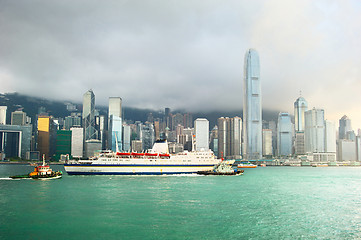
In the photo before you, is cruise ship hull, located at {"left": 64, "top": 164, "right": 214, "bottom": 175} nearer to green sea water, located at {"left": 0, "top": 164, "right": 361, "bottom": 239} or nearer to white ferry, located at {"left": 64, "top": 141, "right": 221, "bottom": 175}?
white ferry, located at {"left": 64, "top": 141, "right": 221, "bottom": 175}

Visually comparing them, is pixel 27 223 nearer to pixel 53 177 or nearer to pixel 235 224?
pixel 235 224

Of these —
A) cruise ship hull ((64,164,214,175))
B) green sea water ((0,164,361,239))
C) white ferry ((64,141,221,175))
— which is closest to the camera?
green sea water ((0,164,361,239))

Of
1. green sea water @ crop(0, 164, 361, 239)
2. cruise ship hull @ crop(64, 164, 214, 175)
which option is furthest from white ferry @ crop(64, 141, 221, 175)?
green sea water @ crop(0, 164, 361, 239)

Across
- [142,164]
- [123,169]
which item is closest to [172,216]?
[123,169]

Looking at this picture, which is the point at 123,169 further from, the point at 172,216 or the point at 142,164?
the point at 172,216

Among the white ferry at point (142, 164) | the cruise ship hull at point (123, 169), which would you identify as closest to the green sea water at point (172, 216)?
the cruise ship hull at point (123, 169)

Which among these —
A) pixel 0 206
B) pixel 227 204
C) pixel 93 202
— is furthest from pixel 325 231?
pixel 0 206

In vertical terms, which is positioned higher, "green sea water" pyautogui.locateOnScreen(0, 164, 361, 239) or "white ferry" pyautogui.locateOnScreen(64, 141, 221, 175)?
"white ferry" pyautogui.locateOnScreen(64, 141, 221, 175)

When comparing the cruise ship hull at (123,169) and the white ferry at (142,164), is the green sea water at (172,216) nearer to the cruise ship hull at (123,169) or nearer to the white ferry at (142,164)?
the cruise ship hull at (123,169)
